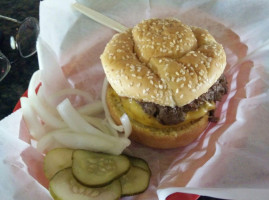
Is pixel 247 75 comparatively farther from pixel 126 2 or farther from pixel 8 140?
pixel 8 140

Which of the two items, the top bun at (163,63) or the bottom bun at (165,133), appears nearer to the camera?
the top bun at (163,63)

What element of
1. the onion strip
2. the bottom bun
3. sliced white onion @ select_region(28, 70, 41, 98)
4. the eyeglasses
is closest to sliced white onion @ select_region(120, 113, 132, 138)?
the bottom bun

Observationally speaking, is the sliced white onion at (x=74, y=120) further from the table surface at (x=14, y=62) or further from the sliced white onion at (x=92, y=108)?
the table surface at (x=14, y=62)

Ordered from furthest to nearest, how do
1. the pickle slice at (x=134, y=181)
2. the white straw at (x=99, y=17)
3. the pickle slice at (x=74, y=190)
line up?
the white straw at (x=99, y=17) < the pickle slice at (x=134, y=181) < the pickle slice at (x=74, y=190)

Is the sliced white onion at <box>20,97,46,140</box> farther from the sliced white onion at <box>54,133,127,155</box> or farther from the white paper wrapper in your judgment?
the sliced white onion at <box>54,133,127,155</box>

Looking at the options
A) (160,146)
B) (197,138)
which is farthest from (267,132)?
(160,146)

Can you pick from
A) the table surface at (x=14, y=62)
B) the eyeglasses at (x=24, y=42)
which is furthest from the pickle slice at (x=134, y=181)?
the eyeglasses at (x=24, y=42)

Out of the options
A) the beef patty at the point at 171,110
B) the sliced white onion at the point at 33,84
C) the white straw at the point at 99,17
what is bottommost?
the beef patty at the point at 171,110
